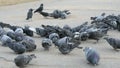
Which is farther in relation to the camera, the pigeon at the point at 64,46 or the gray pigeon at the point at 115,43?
the gray pigeon at the point at 115,43

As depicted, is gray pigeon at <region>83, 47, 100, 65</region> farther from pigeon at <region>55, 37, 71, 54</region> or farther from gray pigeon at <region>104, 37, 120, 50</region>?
gray pigeon at <region>104, 37, 120, 50</region>

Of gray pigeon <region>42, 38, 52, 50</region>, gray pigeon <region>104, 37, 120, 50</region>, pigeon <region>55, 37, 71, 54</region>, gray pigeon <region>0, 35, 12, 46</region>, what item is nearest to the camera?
pigeon <region>55, 37, 71, 54</region>

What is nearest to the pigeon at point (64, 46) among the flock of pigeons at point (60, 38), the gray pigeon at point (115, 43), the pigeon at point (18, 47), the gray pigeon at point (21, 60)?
the flock of pigeons at point (60, 38)

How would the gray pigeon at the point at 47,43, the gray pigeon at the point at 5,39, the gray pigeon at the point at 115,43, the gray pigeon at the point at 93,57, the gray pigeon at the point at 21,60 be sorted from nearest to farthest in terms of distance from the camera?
the gray pigeon at the point at 21,60 < the gray pigeon at the point at 93,57 < the gray pigeon at the point at 115,43 < the gray pigeon at the point at 47,43 < the gray pigeon at the point at 5,39

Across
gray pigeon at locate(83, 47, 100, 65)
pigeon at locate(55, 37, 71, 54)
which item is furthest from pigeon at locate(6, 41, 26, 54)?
gray pigeon at locate(83, 47, 100, 65)

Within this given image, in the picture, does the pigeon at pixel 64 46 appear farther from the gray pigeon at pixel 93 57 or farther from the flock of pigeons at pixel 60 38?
the gray pigeon at pixel 93 57

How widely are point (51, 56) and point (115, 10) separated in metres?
5.96

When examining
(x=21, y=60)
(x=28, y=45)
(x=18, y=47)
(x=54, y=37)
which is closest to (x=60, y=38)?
(x=54, y=37)

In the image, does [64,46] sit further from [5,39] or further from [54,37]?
[5,39]

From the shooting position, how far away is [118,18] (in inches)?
341

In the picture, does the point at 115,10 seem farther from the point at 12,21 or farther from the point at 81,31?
the point at 81,31

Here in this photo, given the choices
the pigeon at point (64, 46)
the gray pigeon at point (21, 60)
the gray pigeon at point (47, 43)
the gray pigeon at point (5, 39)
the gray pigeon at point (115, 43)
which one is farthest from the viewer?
the gray pigeon at point (5, 39)

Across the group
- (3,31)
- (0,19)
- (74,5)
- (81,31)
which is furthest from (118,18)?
(74,5)

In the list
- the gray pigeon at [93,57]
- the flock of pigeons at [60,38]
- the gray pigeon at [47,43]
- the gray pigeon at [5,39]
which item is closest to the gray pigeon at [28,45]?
the flock of pigeons at [60,38]
